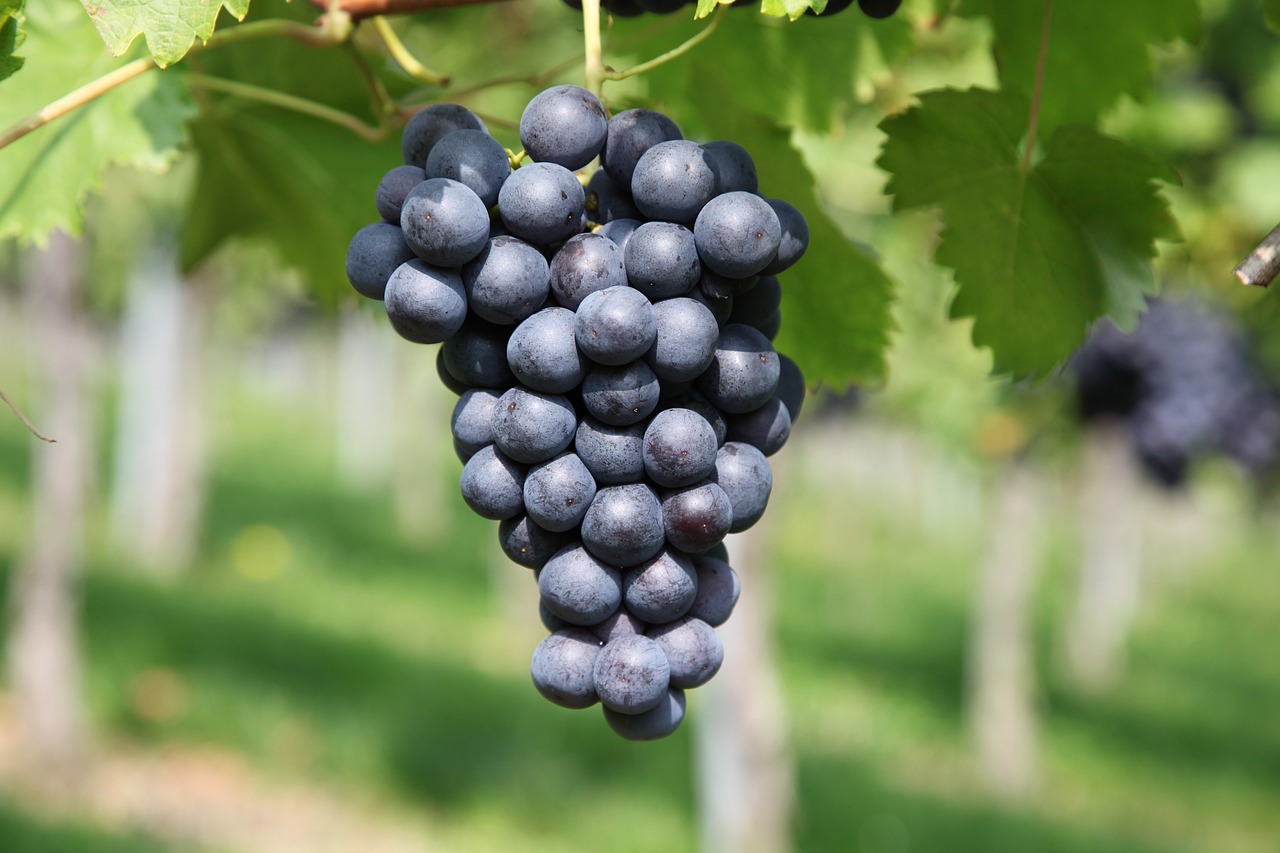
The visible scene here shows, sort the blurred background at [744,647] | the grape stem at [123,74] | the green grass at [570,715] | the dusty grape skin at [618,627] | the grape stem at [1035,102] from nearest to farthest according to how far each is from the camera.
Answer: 1. the dusty grape skin at [618,627]
2. the grape stem at [123,74]
3. the grape stem at [1035,102]
4. the blurred background at [744,647]
5. the green grass at [570,715]

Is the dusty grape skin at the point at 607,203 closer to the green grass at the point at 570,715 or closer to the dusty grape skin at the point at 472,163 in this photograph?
the dusty grape skin at the point at 472,163

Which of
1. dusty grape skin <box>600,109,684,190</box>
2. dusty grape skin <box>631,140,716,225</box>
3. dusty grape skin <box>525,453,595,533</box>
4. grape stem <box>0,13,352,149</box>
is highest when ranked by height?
grape stem <box>0,13,352,149</box>

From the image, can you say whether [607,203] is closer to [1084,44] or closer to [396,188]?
[396,188]

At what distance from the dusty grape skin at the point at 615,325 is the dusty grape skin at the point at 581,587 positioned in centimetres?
15

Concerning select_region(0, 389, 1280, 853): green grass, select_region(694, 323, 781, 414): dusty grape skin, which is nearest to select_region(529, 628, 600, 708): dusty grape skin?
select_region(694, 323, 781, 414): dusty grape skin

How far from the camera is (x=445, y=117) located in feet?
2.89

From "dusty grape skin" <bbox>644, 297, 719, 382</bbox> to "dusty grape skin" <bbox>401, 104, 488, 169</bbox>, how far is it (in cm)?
21

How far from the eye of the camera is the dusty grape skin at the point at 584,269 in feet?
2.68

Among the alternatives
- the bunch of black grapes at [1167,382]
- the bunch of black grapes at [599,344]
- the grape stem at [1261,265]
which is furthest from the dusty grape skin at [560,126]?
the bunch of black grapes at [1167,382]

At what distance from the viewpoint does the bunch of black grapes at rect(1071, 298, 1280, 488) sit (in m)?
4.74

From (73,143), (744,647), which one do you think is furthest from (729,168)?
(744,647)

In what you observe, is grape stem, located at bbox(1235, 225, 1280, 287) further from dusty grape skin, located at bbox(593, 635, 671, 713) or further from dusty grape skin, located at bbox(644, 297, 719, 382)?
dusty grape skin, located at bbox(593, 635, 671, 713)

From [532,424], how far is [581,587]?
0.12 meters

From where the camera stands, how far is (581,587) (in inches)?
33.2
